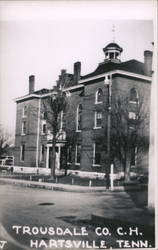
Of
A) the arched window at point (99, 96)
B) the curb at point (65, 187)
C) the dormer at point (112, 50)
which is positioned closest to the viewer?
the dormer at point (112, 50)

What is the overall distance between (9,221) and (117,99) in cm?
262

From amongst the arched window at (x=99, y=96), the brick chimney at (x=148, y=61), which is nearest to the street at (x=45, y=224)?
the brick chimney at (x=148, y=61)

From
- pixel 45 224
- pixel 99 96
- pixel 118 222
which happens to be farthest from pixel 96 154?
pixel 45 224

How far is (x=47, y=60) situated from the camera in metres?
4.70

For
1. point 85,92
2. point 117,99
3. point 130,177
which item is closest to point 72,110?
point 85,92

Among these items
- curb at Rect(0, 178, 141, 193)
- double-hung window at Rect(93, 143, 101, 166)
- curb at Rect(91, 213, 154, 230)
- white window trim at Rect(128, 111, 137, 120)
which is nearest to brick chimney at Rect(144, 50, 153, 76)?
white window trim at Rect(128, 111, 137, 120)

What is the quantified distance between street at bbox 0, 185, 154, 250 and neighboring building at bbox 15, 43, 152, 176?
0.82 meters

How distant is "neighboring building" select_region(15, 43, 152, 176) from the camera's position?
4.91m

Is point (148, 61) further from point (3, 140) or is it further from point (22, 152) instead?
point (22, 152)

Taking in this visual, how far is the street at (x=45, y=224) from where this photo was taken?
13.4 ft

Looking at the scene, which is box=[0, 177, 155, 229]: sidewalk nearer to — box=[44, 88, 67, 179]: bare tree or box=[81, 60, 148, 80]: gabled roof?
box=[44, 88, 67, 179]: bare tree

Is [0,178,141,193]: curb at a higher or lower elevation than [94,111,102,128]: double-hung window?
lower

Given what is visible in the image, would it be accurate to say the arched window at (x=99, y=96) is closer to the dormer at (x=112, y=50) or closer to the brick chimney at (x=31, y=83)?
the dormer at (x=112, y=50)

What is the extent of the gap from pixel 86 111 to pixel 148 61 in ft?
8.93
